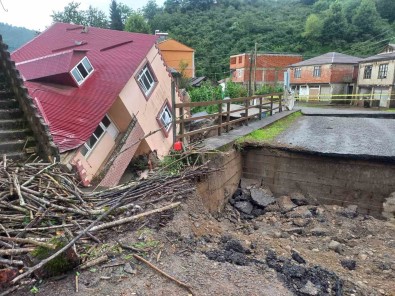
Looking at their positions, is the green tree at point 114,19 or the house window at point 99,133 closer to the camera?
the house window at point 99,133

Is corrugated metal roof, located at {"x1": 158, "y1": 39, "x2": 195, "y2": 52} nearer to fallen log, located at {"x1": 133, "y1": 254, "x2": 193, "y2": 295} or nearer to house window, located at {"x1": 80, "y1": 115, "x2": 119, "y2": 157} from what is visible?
house window, located at {"x1": 80, "y1": 115, "x2": 119, "y2": 157}

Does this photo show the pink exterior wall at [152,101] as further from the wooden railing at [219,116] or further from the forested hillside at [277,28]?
the forested hillside at [277,28]

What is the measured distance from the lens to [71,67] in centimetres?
1191

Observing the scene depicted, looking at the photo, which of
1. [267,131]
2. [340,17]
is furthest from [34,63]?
[340,17]

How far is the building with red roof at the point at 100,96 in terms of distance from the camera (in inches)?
404

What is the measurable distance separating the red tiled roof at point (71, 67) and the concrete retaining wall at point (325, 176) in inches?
243

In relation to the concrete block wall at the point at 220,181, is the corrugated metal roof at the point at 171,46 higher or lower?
higher

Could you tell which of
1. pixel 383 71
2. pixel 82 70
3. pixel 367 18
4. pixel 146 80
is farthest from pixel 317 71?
pixel 82 70

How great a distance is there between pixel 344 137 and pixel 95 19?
58.5m

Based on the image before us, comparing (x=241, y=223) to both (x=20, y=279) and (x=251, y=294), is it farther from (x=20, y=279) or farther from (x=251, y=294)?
(x=20, y=279)

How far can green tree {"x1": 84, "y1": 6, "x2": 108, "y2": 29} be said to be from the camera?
179ft

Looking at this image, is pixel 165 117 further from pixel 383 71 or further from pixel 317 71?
pixel 317 71

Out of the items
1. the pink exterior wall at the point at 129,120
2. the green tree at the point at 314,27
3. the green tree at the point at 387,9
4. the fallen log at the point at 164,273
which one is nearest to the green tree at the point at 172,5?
the green tree at the point at 314,27

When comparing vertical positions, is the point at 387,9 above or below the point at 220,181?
above
